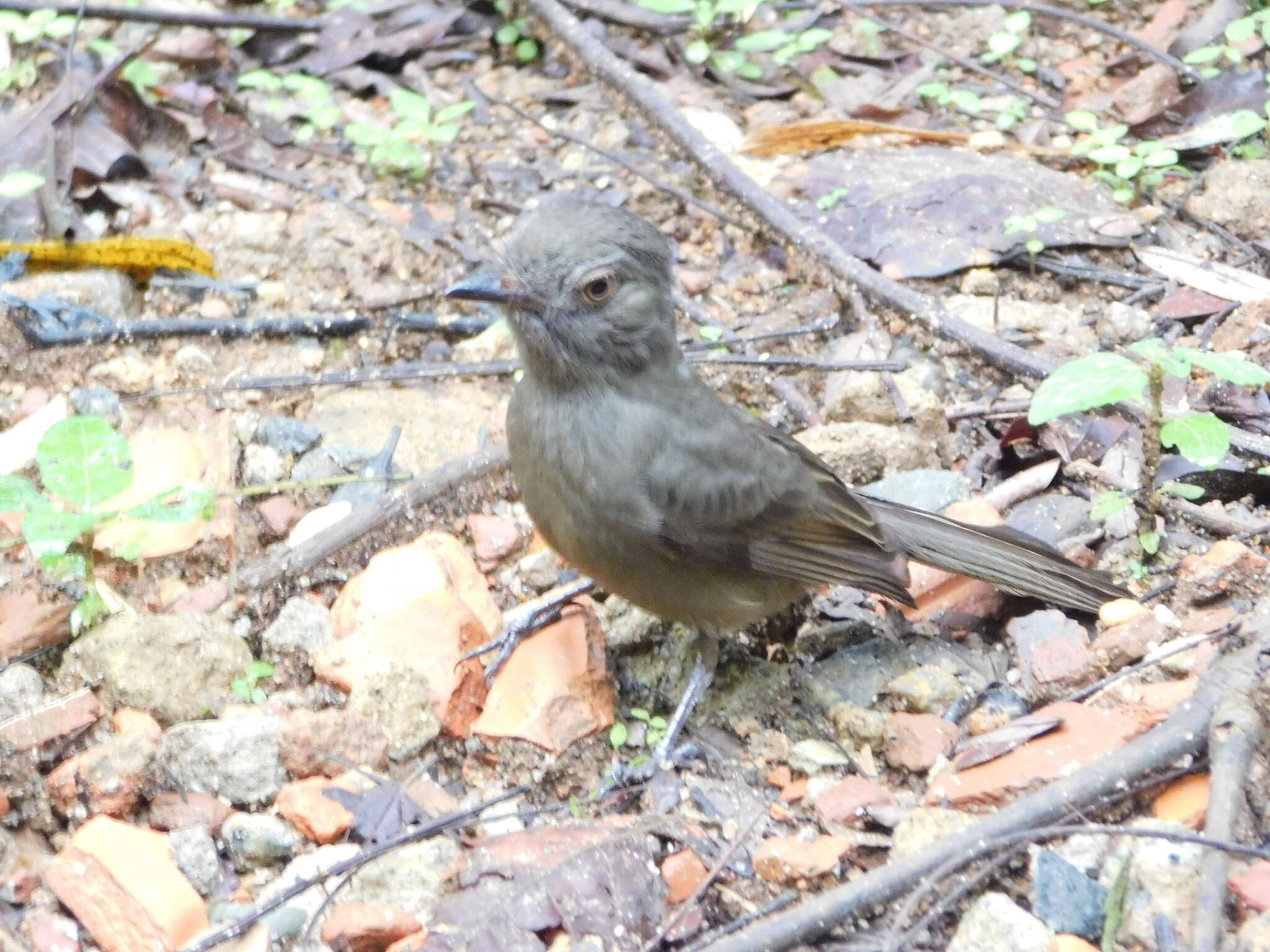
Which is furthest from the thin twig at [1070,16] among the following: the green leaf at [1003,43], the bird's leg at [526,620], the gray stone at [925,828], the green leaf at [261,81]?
the gray stone at [925,828]

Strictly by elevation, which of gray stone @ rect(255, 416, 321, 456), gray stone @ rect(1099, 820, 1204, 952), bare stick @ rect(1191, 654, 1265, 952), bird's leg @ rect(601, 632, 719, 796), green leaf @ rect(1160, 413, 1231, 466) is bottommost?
bird's leg @ rect(601, 632, 719, 796)

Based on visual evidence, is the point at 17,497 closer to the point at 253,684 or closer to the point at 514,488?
the point at 253,684

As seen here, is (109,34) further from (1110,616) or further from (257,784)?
(1110,616)

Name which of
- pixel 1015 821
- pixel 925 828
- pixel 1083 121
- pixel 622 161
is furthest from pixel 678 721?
pixel 1083 121

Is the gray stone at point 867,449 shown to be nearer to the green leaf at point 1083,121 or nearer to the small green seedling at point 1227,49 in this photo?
the green leaf at point 1083,121

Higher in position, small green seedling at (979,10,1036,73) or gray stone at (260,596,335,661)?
small green seedling at (979,10,1036,73)

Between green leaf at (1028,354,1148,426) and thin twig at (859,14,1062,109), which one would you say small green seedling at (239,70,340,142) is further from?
green leaf at (1028,354,1148,426)

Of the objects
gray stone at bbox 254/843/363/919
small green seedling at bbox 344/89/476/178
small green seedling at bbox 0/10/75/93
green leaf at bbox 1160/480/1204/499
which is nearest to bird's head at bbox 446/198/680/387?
gray stone at bbox 254/843/363/919
